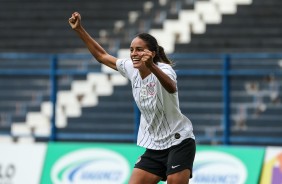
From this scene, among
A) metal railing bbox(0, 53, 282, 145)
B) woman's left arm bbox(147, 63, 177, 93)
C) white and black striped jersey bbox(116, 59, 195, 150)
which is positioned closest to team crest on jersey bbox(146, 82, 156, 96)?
white and black striped jersey bbox(116, 59, 195, 150)

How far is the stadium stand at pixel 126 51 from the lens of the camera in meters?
12.9

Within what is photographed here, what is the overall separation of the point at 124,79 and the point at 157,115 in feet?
24.2

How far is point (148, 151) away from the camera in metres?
8.14

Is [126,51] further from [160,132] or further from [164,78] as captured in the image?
[164,78]

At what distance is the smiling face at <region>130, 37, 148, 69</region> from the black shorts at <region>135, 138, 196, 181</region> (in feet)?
3.08

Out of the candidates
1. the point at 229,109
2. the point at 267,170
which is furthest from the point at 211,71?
the point at 267,170

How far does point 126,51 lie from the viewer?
56.1ft

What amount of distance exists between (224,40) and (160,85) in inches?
353

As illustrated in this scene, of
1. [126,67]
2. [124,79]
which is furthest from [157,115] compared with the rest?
[124,79]

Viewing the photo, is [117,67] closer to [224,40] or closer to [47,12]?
[224,40]

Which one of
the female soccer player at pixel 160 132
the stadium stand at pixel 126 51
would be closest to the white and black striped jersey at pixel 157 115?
the female soccer player at pixel 160 132

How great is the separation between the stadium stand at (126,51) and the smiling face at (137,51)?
16.6 ft

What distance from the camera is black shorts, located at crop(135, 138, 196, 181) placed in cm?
794

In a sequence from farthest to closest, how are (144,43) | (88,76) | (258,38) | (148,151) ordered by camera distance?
(258,38), (88,76), (148,151), (144,43)
